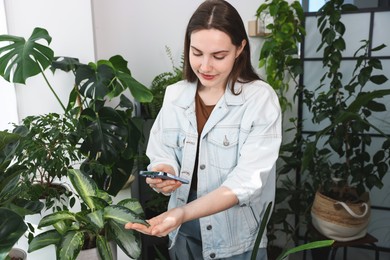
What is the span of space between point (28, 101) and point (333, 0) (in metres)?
1.80

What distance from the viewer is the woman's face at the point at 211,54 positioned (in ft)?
3.39

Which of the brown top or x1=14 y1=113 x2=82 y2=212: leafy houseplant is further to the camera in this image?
the brown top

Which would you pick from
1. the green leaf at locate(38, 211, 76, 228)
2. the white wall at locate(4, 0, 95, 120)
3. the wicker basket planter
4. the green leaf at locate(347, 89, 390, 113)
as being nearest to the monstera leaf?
the white wall at locate(4, 0, 95, 120)

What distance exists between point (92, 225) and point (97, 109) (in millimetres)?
735

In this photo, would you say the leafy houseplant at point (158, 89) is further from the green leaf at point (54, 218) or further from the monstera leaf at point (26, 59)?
the green leaf at point (54, 218)

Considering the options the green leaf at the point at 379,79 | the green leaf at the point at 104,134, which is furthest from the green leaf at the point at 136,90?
the green leaf at the point at 379,79

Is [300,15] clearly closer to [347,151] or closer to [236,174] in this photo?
[347,151]

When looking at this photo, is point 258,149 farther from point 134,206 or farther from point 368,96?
point 368,96

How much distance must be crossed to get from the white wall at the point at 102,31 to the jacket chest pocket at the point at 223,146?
107cm

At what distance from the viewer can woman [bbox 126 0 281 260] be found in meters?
1.04

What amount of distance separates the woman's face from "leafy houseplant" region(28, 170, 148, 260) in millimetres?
476

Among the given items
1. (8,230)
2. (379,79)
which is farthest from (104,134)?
(379,79)

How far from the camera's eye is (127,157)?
1.57m

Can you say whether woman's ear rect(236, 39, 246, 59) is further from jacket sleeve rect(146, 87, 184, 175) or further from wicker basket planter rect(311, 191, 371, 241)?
wicker basket planter rect(311, 191, 371, 241)
